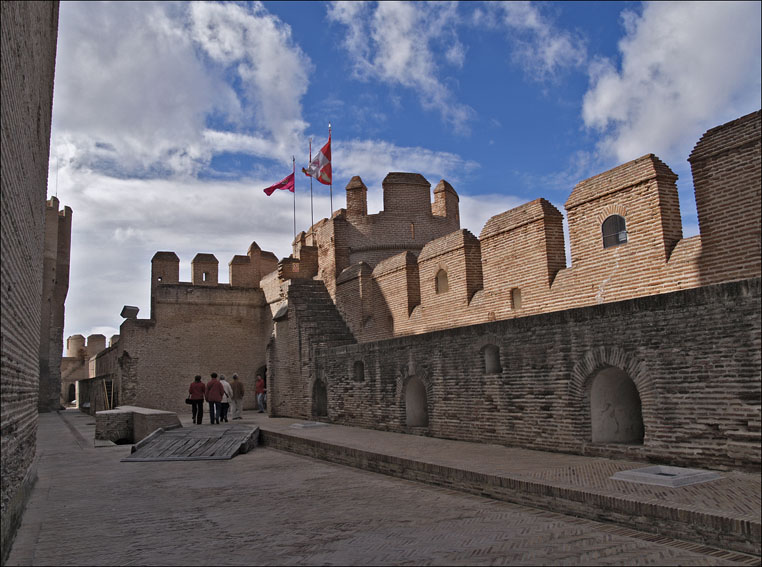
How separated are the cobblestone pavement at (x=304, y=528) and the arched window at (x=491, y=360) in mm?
2493

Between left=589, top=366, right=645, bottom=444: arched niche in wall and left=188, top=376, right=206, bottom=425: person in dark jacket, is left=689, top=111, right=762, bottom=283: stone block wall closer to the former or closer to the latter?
left=589, top=366, right=645, bottom=444: arched niche in wall

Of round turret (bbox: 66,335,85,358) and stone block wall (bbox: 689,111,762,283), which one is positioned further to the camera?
round turret (bbox: 66,335,85,358)

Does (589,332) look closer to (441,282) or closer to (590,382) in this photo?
(590,382)

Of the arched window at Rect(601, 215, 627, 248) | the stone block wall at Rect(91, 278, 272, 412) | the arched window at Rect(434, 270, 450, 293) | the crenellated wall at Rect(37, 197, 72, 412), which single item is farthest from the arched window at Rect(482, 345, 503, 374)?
the crenellated wall at Rect(37, 197, 72, 412)

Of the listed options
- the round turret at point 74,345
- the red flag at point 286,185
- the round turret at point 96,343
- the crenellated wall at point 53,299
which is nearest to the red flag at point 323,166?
the red flag at point 286,185

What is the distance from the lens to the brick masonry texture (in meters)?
4.64

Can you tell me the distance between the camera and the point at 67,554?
16.4 ft

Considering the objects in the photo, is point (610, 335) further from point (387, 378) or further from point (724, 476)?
point (387, 378)

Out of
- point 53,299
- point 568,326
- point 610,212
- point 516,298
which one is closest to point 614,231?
point 610,212

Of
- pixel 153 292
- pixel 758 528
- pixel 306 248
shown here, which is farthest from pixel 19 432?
pixel 153 292

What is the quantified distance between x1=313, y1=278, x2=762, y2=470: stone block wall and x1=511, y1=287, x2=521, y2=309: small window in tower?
6.78 ft

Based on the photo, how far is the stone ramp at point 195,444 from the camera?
11.1 metres

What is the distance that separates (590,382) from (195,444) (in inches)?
292

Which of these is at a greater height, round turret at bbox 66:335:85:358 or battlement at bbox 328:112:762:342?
round turret at bbox 66:335:85:358
